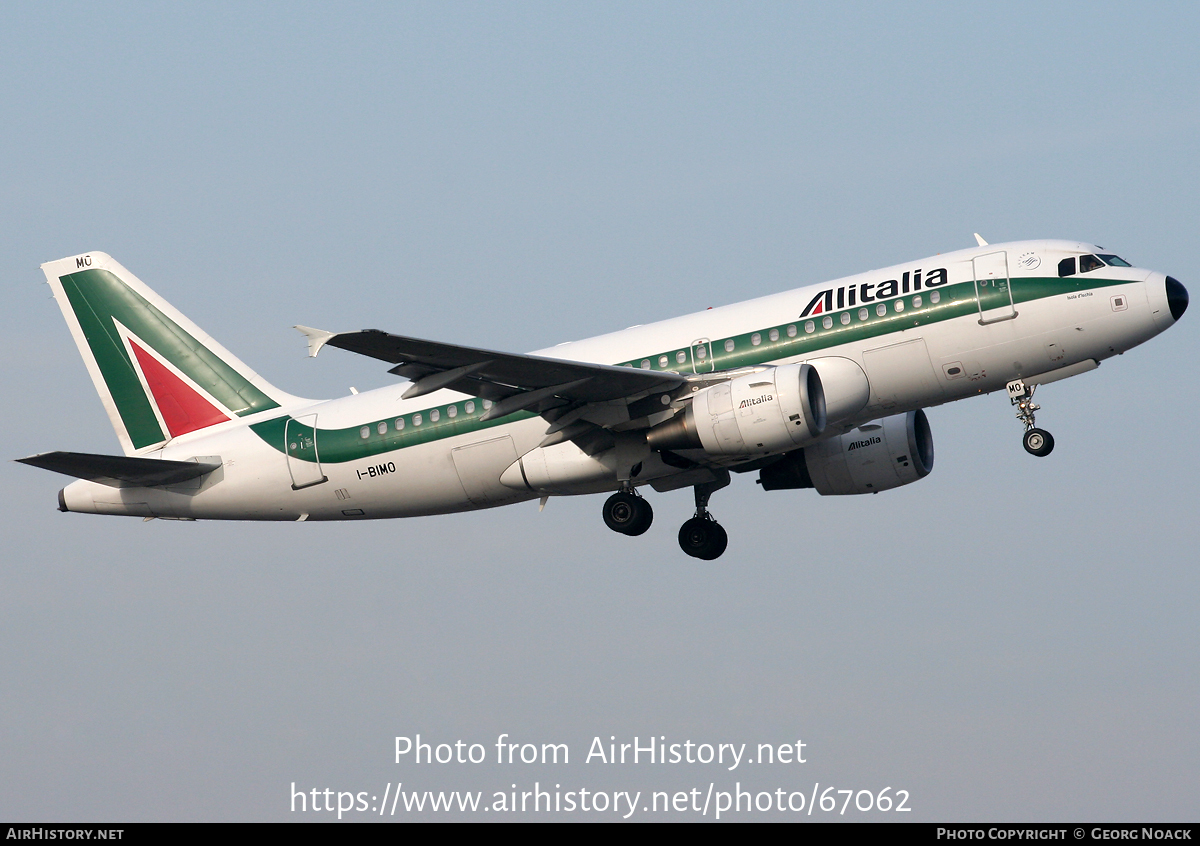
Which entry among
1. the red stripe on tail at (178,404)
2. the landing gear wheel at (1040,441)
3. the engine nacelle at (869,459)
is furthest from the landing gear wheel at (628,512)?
the red stripe on tail at (178,404)

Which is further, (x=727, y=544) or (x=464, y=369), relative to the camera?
(x=727, y=544)

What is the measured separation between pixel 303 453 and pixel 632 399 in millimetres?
9009

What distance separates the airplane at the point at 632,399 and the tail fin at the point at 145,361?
0.20 ft

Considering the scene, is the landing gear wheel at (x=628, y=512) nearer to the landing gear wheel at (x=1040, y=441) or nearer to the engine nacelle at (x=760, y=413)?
the engine nacelle at (x=760, y=413)

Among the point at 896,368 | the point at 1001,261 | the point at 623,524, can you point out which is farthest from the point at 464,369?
the point at 1001,261

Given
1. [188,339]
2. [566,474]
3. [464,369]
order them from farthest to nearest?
[188,339]
[566,474]
[464,369]

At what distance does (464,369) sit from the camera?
3178 centimetres

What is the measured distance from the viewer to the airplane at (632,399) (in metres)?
32.9

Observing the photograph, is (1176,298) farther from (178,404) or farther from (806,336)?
(178,404)

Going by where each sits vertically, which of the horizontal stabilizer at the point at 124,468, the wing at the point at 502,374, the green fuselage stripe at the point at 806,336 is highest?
the green fuselage stripe at the point at 806,336

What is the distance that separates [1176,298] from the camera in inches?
1299

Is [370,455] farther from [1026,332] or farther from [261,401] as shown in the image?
[1026,332]

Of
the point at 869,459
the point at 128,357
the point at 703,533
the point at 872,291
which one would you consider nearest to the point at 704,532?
the point at 703,533

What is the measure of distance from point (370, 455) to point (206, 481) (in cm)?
464
